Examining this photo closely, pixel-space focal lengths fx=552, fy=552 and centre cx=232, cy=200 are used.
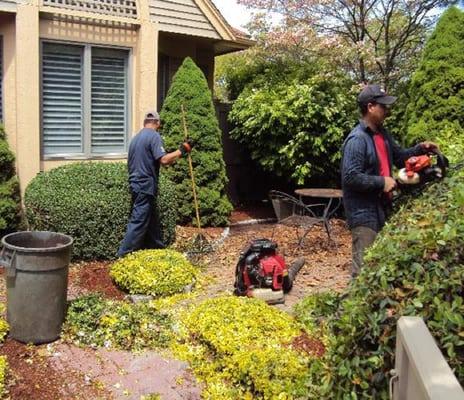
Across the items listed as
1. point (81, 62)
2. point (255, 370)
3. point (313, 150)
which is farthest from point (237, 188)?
point (255, 370)

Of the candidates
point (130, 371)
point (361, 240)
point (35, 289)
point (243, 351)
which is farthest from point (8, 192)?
point (361, 240)

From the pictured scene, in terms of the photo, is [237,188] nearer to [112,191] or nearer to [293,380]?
[112,191]

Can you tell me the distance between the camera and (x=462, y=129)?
8.50 m

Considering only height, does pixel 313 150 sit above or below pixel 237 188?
above

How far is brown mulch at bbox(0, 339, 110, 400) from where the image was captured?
12.7ft

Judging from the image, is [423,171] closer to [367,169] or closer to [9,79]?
[367,169]

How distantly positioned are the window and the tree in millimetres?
4037

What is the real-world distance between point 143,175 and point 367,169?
3406 mm

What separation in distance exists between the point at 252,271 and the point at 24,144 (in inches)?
167

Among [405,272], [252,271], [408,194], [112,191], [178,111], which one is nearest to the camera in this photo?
[405,272]

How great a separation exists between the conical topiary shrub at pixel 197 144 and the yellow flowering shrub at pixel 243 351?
183 inches

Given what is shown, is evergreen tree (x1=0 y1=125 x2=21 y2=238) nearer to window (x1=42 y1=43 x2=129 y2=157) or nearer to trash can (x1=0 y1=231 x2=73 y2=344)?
window (x1=42 y1=43 x2=129 y2=157)

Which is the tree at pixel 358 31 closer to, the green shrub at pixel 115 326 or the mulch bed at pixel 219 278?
the mulch bed at pixel 219 278

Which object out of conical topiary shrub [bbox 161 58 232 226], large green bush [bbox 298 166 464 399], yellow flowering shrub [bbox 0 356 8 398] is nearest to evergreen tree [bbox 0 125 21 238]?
conical topiary shrub [bbox 161 58 232 226]
